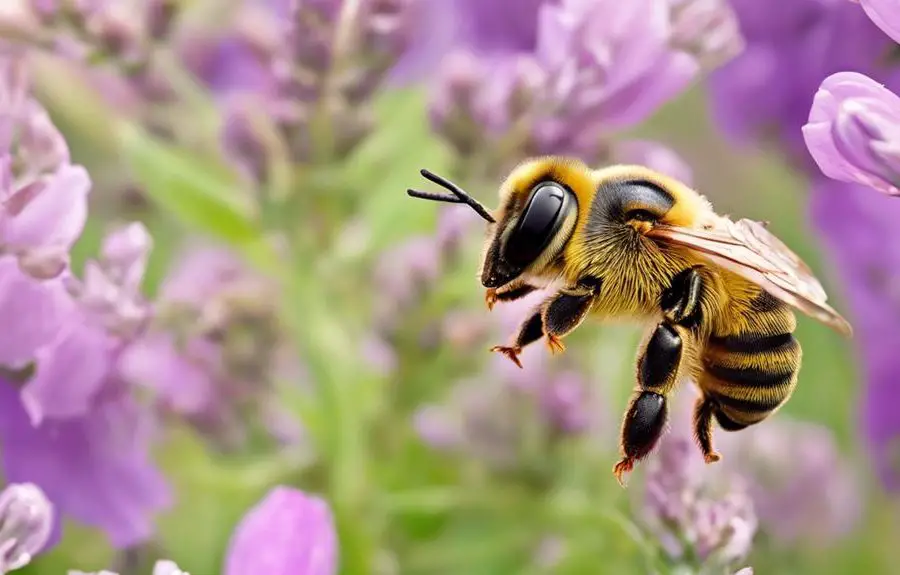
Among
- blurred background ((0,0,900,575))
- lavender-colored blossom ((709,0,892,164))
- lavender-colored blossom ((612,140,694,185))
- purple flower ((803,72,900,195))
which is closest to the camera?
purple flower ((803,72,900,195))

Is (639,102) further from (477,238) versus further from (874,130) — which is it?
(874,130)

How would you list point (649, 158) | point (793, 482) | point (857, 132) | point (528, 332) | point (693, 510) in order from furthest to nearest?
point (793, 482)
point (649, 158)
point (528, 332)
point (693, 510)
point (857, 132)

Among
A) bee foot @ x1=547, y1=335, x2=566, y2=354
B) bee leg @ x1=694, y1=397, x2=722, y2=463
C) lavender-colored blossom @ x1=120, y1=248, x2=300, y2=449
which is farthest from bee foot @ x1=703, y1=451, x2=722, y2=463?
lavender-colored blossom @ x1=120, y1=248, x2=300, y2=449

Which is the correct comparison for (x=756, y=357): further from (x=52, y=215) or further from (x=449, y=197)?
(x=52, y=215)

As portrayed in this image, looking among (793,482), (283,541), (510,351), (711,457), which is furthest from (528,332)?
(793,482)

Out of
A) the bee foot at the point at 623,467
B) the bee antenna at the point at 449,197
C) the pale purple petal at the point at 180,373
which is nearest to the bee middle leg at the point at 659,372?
the bee foot at the point at 623,467

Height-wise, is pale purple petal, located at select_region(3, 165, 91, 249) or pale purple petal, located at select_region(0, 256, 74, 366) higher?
pale purple petal, located at select_region(3, 165, 91, 249)

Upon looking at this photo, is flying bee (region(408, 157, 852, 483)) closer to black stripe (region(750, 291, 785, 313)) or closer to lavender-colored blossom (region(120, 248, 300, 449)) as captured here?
black stripe (region(750, 291, 785, 313))
